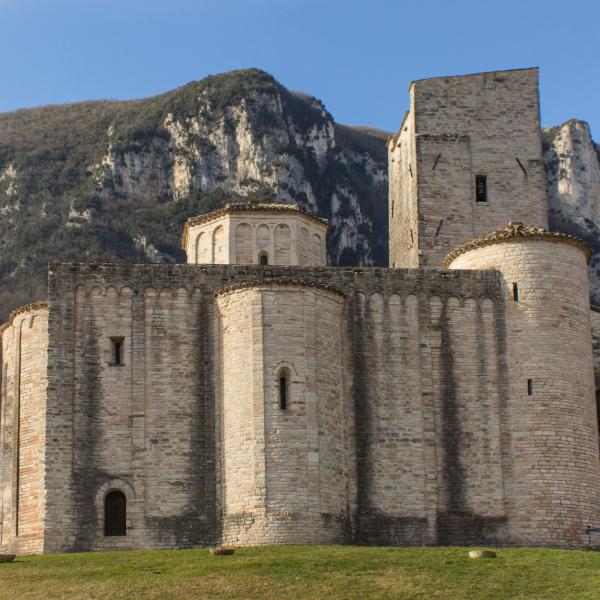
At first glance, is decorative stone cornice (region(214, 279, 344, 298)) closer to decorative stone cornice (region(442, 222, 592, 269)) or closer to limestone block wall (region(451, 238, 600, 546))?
decorative stone cornice (region(442, 222, 592, 269))

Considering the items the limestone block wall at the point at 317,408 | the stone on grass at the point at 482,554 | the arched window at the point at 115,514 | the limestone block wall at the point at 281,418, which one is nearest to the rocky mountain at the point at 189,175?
the limestone block wall at the point at 317,408

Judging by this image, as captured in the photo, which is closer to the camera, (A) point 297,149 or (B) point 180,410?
(B) point 180,410

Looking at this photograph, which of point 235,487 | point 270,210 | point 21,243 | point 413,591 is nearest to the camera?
point 413,591

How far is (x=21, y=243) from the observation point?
415ft

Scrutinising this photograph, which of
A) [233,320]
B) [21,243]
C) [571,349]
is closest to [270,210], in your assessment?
[233,320]

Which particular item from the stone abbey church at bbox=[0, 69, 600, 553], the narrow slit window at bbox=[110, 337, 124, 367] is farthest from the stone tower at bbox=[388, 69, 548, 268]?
the narrow slit window at bbox=[110, 337, 124, 367]

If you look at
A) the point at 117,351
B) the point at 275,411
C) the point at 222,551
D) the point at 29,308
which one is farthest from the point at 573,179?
the point at 222,551

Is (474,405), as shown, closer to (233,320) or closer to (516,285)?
(516,285)

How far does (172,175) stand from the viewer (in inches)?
5399

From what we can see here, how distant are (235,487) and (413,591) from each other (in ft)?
33.7

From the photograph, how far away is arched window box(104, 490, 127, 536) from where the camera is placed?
152 feet

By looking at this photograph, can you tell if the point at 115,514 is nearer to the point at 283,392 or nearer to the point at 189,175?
the point at 283,392

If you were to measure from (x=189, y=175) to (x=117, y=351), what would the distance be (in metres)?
88.3

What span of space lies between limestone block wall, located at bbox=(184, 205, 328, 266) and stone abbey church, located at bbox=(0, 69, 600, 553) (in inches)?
193
